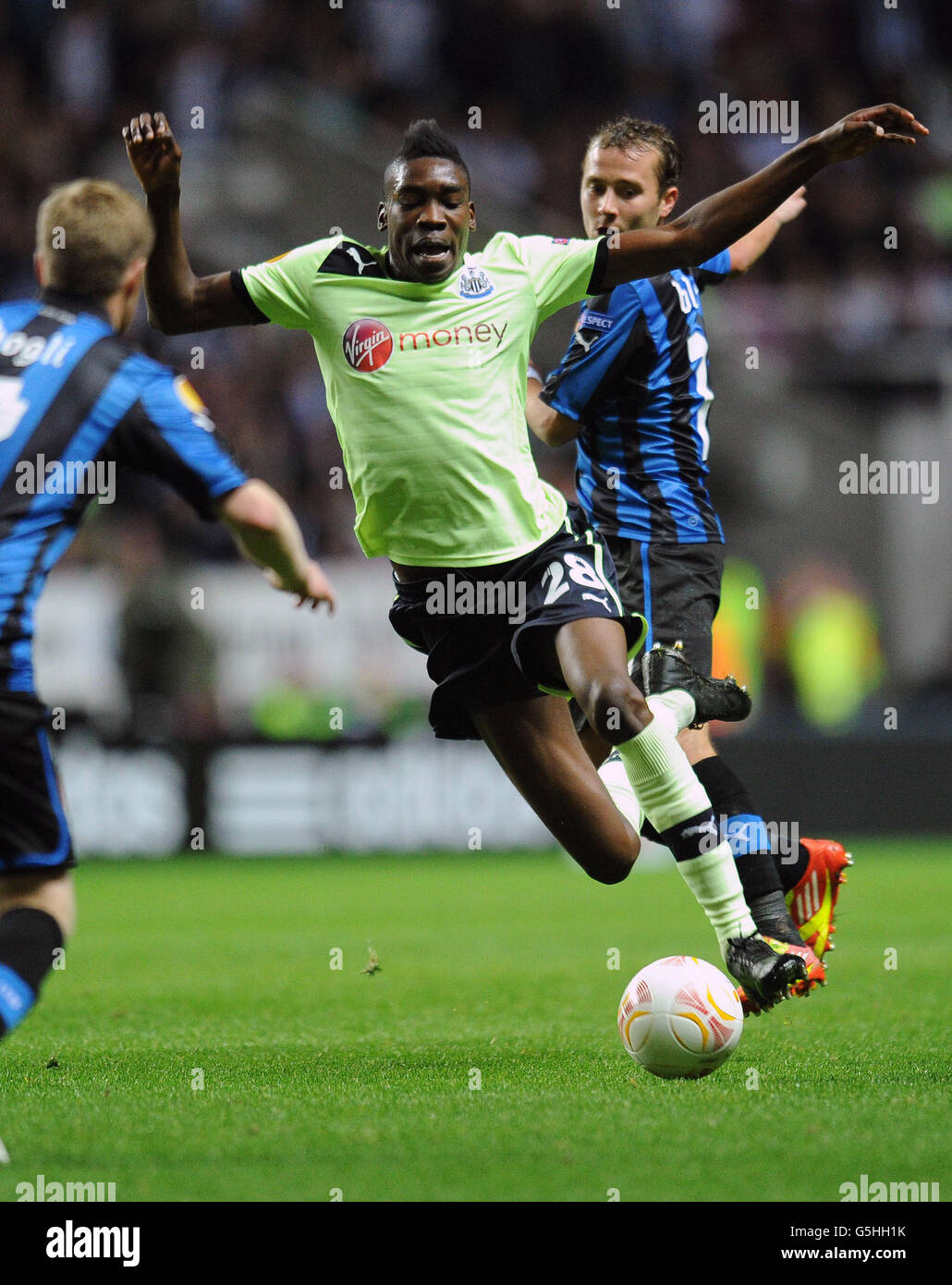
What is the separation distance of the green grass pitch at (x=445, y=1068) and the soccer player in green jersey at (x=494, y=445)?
73 cm

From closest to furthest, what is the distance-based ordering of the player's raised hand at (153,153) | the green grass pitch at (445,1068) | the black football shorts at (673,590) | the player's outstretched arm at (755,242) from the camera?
1. the green grass pitch at (445,1068)
2. the player's raised hand at (153,153)
3. the black football shorts at (673,590)
4. the player's outstretched arm at (755,242)

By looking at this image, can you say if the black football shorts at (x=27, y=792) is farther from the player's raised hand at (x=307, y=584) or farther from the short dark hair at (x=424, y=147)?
the short dark hair at (x=424, y=147)

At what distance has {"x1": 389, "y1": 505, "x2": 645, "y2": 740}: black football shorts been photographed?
518 centimetres

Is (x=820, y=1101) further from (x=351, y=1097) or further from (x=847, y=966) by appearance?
(x=847, y=966)

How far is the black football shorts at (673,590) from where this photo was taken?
18.9 ft

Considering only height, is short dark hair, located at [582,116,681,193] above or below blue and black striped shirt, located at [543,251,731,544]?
above

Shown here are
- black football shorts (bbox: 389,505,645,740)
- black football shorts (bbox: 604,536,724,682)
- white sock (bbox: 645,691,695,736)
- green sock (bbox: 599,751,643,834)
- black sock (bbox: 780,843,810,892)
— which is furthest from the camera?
black sock (bbox: 780,843,810,892)

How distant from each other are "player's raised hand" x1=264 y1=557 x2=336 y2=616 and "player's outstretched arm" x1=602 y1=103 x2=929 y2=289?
5.12ft

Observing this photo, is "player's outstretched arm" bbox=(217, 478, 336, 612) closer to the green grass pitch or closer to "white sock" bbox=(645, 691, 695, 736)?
the green grass pitch

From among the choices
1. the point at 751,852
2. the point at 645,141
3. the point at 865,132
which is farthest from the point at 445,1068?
the point at 645,141

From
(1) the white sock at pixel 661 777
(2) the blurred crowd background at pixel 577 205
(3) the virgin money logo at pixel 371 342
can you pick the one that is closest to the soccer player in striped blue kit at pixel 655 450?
(1) the white sock at pixel 661 777

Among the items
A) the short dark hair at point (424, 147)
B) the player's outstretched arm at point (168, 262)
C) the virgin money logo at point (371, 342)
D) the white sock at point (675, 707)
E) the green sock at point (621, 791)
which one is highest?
the short dark hair at point (424, 147)

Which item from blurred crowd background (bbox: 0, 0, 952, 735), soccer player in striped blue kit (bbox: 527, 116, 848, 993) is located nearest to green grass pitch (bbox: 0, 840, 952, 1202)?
soccer player in striped blue kit (bbox: 527, 116, 848, 993)

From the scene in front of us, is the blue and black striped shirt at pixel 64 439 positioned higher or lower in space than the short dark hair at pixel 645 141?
lower
